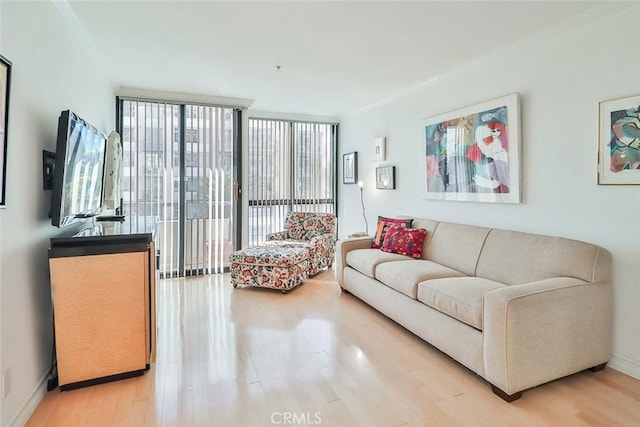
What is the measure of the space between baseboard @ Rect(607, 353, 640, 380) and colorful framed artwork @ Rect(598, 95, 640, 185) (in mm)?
1165

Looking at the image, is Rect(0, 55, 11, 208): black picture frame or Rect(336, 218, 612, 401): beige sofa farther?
Rect(336, 218, 612, 401): beige sofa

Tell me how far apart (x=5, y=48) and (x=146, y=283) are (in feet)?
4.66

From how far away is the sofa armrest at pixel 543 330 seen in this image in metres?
1.99

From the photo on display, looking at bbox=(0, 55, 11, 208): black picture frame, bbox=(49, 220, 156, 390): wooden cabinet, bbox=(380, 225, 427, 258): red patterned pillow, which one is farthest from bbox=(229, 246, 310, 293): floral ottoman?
bbox=(0, 55, 11, 208): black picture frame

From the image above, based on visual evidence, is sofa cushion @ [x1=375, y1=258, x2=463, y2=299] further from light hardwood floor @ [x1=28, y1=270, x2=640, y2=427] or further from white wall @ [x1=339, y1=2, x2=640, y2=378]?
white wall @ [x1=339, y1=2, x2=640, y2=378]

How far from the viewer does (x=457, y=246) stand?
10.7 ft

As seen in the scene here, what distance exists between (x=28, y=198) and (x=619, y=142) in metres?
3.62

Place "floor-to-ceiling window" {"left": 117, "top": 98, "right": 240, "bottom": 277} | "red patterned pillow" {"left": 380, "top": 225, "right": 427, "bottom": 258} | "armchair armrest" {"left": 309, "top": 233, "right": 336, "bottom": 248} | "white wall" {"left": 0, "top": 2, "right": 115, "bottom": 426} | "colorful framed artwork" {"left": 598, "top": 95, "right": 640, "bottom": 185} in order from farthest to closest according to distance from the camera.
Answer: "armchair armrest" {"left": 309, "top": 233, "right": 336, "bottom": 248}
"floor-to-ceiling window" {"left": 117, "top": 98, "right": 240, "bottom": 277}
"red patterned pillow" {"left": 380, "top": 225, "right": 427, "bottom": 258}
"colorful framed artwork" {"left": 598, "top": 95, "right": 640, "bottom": 185}
"white wall" {"left": 0, "top": 2, "right": 115, "bottom": 426}

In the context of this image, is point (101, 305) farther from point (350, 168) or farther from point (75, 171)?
point (350, 168)

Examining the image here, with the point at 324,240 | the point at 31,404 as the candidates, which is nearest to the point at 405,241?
the point at 324,240

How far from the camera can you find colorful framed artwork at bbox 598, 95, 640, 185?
7.25 feet

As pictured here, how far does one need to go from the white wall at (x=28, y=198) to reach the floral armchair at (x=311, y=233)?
2.96 meters

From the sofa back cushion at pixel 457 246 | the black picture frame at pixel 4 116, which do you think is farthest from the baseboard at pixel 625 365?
the black picture frame at pixel 4 116

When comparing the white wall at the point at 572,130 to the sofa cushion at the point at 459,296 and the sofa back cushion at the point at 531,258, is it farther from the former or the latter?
Result: the sofa cushion at the point at 459,296
